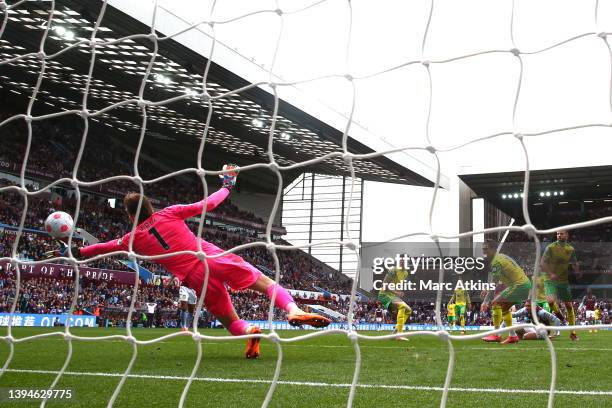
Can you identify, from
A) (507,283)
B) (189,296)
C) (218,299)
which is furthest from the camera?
(189,296)

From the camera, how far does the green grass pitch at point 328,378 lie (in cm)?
342

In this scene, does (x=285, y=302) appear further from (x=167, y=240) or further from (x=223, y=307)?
(x=167, y=240)

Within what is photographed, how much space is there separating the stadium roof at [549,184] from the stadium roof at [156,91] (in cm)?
490

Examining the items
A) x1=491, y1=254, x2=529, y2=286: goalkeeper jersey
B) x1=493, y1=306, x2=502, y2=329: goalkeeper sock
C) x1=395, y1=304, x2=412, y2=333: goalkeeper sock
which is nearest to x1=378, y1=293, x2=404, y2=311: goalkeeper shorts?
x1=395, y1=304, x2=412, y2=333: goalkeeper sock

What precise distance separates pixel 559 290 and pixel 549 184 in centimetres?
2881

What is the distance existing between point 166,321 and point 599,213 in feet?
99.6

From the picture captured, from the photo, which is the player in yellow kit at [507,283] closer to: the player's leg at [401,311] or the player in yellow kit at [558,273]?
the player in yellow kit at [558,273]

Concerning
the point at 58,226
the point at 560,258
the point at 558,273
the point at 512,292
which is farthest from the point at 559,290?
the point at 58,226

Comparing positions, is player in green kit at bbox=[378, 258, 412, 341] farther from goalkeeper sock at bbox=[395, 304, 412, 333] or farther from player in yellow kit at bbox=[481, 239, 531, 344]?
player in yellow kit at bbox=[481, 239, 531, 344]

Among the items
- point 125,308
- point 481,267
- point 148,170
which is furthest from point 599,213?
point 125,308

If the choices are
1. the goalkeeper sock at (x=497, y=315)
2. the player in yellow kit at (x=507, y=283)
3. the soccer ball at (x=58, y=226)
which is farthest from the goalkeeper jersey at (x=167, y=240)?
the goalkeeper sock at (x=497, y=315)

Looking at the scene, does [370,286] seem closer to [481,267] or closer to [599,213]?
[481,267]

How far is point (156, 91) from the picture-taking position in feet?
79.5

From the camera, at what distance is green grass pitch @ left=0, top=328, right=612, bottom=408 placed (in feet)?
11.2
